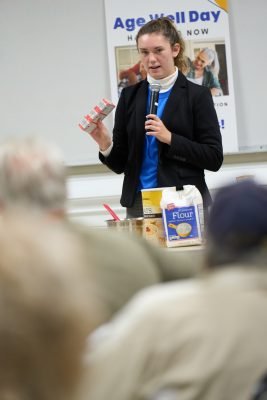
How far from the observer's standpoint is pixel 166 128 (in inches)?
134

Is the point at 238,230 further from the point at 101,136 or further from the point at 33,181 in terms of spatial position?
the point at 101,136

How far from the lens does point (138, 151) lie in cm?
347

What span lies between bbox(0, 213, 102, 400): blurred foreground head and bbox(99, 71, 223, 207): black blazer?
98.9 inches

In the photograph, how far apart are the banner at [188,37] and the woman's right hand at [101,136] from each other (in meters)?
1.73

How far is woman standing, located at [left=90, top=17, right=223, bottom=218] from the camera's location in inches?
134

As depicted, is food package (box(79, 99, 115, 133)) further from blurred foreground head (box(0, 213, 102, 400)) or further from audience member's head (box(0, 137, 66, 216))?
blurred foreground head (box(0, 213, 102, 400))

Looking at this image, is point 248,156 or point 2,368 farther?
point 248,156

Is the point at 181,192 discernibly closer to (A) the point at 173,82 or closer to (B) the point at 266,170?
(A) the point at 173,82

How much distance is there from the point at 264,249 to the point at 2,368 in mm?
584

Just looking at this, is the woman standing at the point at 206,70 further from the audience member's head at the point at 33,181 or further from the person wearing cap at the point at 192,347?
the person wearing cap at the point at 192,347

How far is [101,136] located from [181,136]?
14.4 inches

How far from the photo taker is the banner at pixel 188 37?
5.18m

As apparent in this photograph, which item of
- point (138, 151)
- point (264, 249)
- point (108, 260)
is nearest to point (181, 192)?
point (138, 151)

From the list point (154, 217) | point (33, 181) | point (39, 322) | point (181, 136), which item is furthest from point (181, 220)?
point (39, 322)
